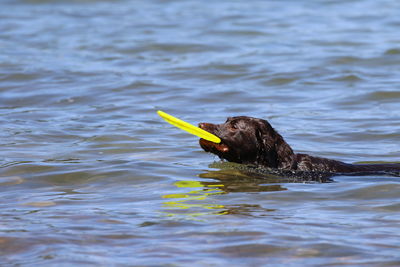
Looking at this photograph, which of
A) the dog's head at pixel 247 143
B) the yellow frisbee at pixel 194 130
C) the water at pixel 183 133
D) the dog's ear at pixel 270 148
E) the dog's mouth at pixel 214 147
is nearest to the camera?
the water at pixel 183 133

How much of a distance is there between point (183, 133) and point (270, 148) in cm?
291

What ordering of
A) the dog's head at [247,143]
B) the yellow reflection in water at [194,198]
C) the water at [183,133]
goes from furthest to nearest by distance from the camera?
the dog's head at [247,143], the yellow reflection in water at [194,198], the water at [183,133]

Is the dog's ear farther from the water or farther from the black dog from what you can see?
the water

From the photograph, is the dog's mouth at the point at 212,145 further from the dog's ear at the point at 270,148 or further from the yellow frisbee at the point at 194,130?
the dog's ear at the point at 270,148

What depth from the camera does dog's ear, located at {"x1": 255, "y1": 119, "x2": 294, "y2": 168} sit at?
8.78 m

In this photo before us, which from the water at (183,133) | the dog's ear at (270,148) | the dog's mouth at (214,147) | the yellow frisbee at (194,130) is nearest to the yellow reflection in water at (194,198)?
the water at (183,133)

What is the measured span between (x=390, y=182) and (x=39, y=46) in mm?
12134

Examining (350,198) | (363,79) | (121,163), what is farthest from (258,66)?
(350,198)

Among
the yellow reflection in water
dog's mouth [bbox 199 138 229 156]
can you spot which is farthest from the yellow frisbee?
the yellow reflection in water

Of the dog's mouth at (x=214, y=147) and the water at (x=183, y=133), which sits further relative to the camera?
the dog's mouth at (x=214, y=147)

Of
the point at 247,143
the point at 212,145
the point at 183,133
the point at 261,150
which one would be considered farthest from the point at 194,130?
the point at 183,133

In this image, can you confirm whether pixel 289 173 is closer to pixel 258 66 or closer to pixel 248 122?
pixel 248 122

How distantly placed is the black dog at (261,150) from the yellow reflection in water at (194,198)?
41 centimetres

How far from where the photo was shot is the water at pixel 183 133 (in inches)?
253
